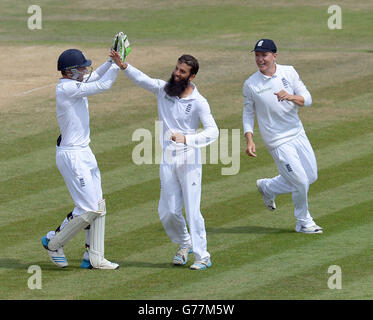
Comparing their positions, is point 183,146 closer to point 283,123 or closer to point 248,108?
point 248,108

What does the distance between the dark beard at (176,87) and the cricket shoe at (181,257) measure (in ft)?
6.22

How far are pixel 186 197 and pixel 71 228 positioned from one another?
1.43 m

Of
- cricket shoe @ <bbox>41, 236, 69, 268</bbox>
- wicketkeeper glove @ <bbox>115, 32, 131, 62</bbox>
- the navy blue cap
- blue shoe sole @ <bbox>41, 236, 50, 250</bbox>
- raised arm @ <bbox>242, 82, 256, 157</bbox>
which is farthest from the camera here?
raised arm @ <bbox>242, 82, 256, 157</bbox>

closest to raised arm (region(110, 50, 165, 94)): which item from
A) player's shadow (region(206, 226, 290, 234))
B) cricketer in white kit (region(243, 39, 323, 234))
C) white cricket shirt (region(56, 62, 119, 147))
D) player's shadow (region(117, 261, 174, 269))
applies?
white cricket shirt (region(56, 62, 119, 147))

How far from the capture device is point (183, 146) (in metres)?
12.5

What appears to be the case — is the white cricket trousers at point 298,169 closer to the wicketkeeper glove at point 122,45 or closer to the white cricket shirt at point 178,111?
the white cricket shirt at point 178,111

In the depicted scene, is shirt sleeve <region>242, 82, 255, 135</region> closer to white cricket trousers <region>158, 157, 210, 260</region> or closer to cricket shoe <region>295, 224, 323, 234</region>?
cricket shoe <region>295, 224, 323, 234</region>

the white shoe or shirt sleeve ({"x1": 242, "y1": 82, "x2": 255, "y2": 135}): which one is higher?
shirt sleeve ({"x1": 242, "y1": 82, "x2": 255, "y2": 135})

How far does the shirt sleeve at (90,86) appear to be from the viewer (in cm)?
1244

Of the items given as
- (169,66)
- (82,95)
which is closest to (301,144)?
(82,95)

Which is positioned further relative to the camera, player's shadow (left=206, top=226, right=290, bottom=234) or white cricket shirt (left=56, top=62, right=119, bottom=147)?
player's shadow (left=206, top=226, right=290, bottom=234)

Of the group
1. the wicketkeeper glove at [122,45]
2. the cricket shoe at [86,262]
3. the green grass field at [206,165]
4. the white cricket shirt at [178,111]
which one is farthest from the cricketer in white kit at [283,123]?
the cricket shoe at [86,262]

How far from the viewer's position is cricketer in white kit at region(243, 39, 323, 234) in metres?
14.2

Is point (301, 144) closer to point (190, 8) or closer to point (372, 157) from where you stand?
point (372, 157)
